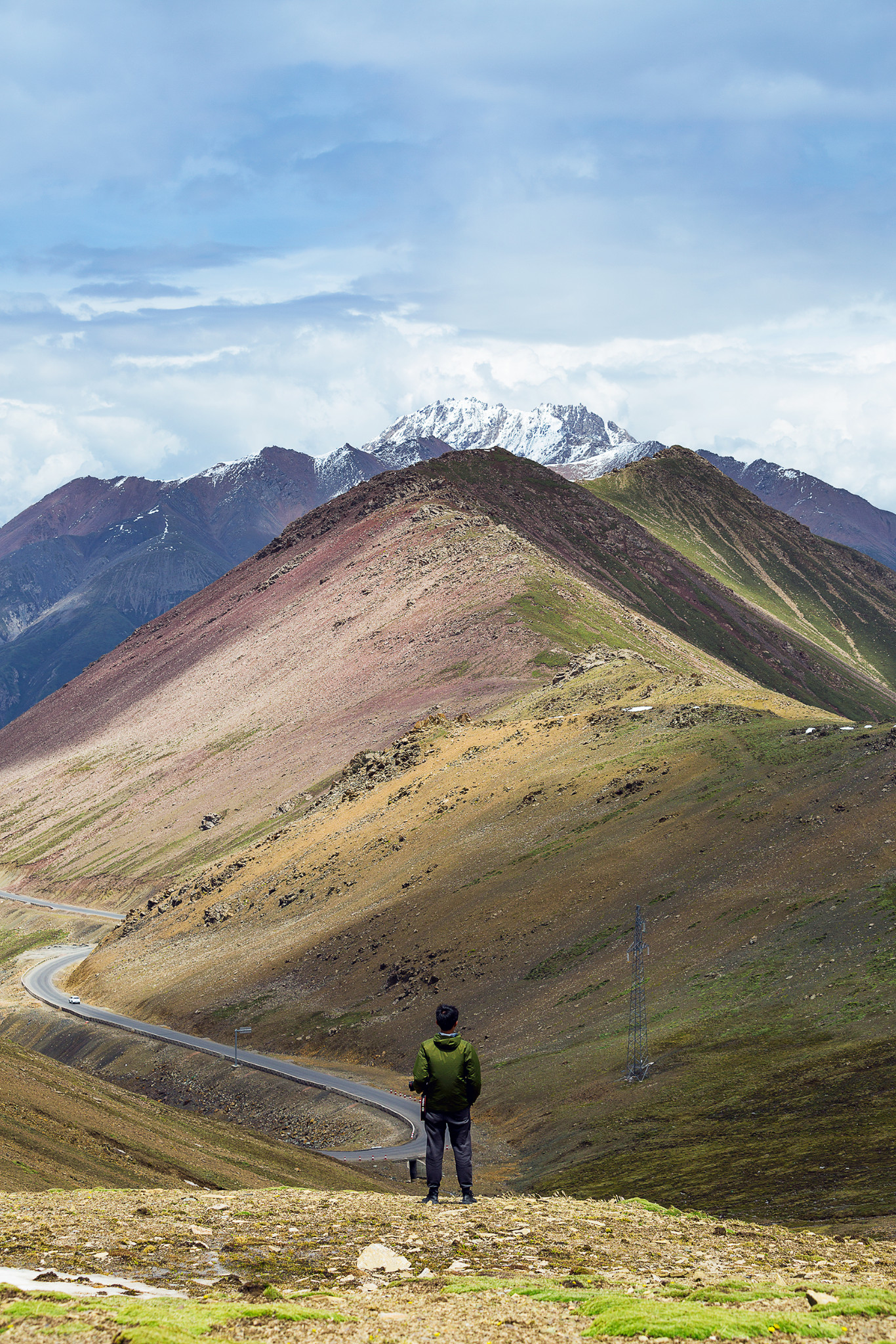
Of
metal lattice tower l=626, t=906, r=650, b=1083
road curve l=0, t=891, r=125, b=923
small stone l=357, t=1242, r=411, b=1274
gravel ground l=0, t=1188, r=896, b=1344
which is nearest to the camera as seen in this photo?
gravel ground l=0, t=1188, r=896, b=1344

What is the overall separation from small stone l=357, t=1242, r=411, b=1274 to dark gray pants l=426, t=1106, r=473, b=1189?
9.53 feet

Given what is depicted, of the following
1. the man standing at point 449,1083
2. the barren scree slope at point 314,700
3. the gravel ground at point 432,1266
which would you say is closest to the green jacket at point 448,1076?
the man standing at point 449,1083

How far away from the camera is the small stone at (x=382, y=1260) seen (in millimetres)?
16781

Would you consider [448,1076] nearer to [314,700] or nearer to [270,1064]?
[270,1064]

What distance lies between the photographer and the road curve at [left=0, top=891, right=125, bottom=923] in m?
140

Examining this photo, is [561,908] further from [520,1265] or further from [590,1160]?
[520,1265]

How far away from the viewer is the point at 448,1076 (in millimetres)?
20516

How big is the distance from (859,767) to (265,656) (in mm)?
128166

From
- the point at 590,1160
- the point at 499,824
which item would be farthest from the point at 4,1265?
the point at 499,824

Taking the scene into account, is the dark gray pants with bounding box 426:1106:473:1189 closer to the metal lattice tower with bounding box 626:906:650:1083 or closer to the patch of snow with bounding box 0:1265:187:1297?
the patch of snow with bounding box 0:1265:187:1297

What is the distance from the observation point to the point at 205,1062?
273ft

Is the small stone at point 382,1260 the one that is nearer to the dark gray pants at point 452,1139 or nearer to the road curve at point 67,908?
the dark gray pants at point 452,1139

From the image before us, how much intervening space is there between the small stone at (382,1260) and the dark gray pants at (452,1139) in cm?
291

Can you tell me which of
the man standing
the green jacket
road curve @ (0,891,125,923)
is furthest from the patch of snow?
road curve @ (0,891,125,923)
